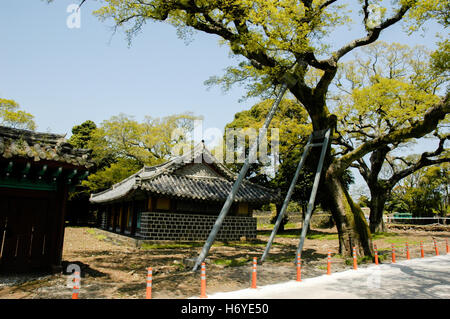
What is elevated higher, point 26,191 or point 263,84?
point 263,84

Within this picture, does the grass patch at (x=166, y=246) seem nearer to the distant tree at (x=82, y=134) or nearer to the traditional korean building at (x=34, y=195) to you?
the traditional korean building at (x=34, y=195)

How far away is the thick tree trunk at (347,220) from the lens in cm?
1343

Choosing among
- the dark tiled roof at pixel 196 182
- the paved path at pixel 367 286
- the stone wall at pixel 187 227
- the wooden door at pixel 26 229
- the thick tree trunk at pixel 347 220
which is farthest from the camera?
the dark tiled roof at pixel 196 182

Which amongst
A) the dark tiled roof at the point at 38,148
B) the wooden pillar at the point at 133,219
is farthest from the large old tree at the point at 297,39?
the wooden pillar at the point at 133,219

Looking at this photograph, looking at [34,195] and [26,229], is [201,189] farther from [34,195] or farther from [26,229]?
[26,229]

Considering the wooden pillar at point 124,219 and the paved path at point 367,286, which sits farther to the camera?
the wooden pillar at point 124,219

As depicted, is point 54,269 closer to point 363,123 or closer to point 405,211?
point 363,123

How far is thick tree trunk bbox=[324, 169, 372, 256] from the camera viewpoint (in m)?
13.4

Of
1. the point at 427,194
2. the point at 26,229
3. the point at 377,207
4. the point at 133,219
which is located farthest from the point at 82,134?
the point at 427,194

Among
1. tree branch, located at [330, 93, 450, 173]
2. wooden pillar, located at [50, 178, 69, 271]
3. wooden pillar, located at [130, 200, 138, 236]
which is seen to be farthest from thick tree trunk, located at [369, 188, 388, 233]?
wooden pillar, located at [50, 178, 69, 271]

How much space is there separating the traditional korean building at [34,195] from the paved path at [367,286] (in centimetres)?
527

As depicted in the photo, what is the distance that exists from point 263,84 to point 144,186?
8.85 m
